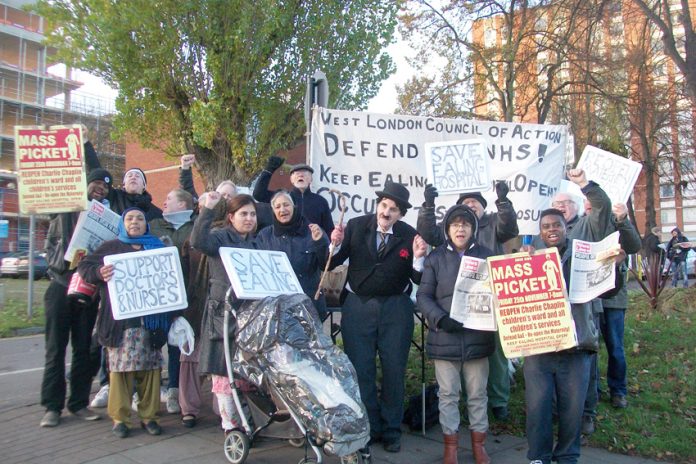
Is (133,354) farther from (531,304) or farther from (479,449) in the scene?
(531,304)

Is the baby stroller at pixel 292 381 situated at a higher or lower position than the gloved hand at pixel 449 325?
lower

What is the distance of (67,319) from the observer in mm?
5434

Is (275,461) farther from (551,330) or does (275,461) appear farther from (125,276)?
(551,330)

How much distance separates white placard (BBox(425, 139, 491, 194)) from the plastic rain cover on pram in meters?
1.94

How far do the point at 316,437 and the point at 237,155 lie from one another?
1709 centimetres

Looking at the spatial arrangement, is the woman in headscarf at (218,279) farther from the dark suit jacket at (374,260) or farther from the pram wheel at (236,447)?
the dark suit jacket at (374,260)

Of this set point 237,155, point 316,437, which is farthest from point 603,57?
point 316,437

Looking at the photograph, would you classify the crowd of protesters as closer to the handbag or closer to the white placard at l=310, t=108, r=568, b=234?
the handbag

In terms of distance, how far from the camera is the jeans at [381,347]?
16.3 ft

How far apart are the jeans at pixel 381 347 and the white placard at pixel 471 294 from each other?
1.94 feet

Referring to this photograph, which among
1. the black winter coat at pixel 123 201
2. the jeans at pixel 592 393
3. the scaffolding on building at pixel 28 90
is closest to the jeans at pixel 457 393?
the jeans at pixel 592 393

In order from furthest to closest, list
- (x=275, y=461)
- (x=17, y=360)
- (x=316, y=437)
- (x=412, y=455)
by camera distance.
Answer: (x=17, y=360), (x=412, y=455), (x=275, y=461), (x=316, y=437)

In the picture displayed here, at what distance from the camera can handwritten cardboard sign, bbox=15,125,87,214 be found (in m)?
5.36

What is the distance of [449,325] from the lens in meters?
4.53
